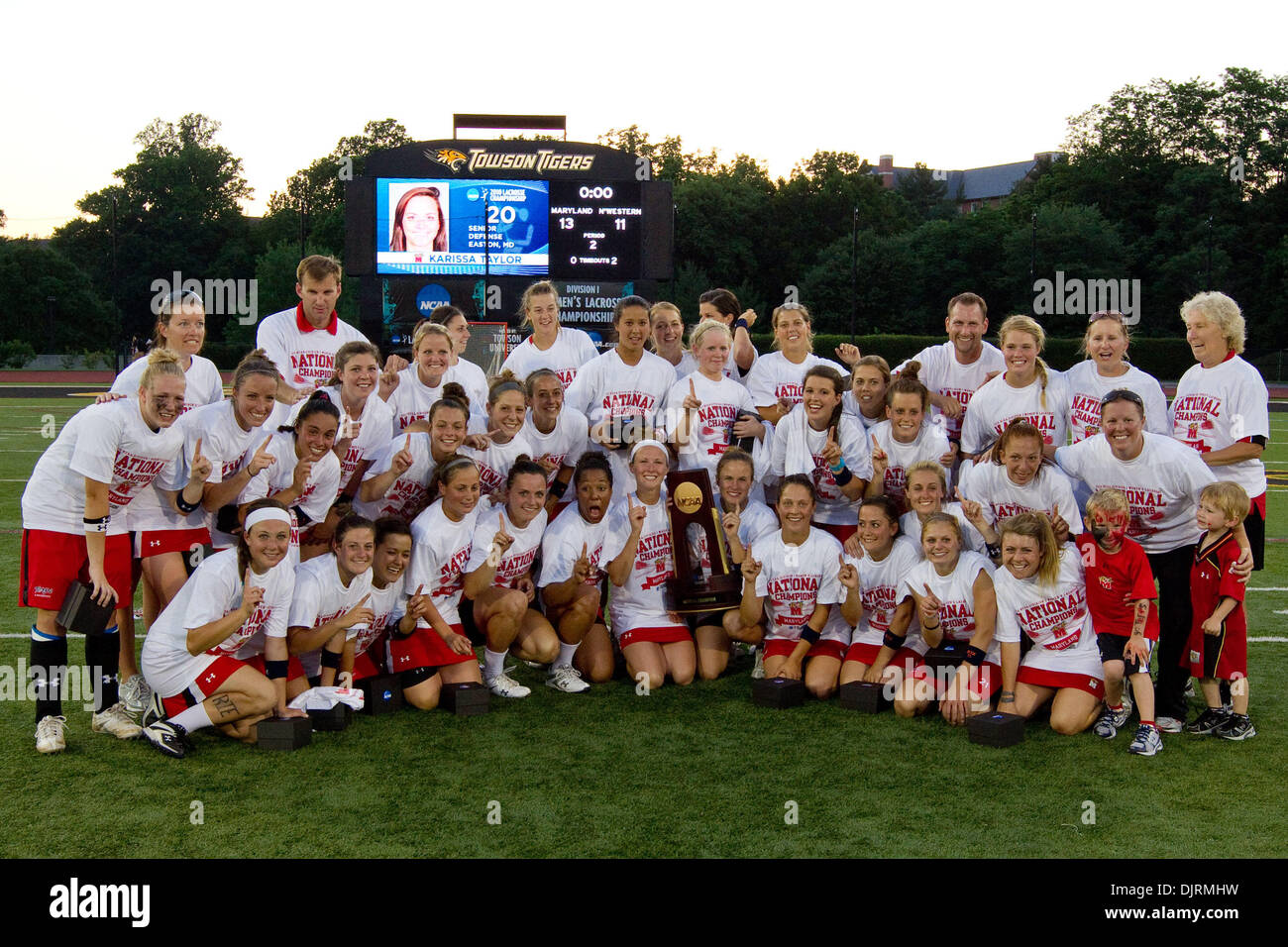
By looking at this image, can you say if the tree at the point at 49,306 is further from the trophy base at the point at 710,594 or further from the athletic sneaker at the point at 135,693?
the trophy base at the point at 710,594

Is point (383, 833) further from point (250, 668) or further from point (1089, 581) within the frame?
point (1089, 581)

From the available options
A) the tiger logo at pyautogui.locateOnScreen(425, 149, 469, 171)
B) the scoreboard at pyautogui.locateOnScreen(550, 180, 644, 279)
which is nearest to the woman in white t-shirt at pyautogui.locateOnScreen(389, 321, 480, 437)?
the scoreboard at pyautogui.locateOnScreen(550, 180, 644, 279)

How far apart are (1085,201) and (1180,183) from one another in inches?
213

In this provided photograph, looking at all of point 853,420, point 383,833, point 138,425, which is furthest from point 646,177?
point 383,833

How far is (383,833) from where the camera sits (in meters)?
3.79

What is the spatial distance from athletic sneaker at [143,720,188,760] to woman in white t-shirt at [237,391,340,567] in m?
0.86

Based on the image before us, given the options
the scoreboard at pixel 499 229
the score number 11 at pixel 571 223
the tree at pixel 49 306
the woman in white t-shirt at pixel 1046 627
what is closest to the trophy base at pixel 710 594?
the woman in white t-shirt at pixel 1046 627

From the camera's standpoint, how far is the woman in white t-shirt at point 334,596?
16.2ft

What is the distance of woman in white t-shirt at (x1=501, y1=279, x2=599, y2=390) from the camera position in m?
6.68

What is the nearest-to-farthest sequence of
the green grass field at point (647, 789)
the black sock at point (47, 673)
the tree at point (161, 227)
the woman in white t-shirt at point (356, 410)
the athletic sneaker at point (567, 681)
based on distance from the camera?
the green grass field at point (647, 789) → the black sock at point (47, 673) → the woman in white t-shirt at point (356, 410) → the athletic sneaker at point (567, 681) → the tree at point (161, 227)

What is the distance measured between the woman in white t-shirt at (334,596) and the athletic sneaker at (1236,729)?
153 inches

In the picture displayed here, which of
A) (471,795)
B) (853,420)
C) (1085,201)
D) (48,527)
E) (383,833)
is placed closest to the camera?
(383,833)

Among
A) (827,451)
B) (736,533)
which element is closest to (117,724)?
(736,533)

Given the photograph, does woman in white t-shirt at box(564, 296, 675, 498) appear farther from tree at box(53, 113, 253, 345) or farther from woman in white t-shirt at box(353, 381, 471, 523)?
tree at box(53, 113, 253, 345)
